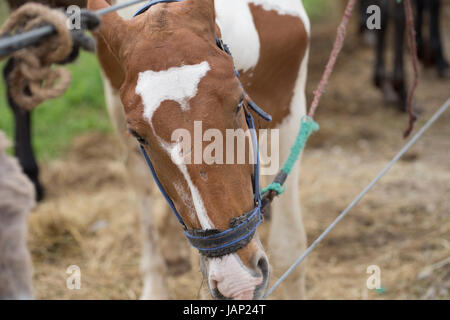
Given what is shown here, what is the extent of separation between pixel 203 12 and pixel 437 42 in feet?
18.5

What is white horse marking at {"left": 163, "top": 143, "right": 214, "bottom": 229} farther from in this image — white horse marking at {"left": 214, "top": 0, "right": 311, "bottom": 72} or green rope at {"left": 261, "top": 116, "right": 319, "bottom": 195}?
white horse marking at {"left": 214, "top": 0, "right": 311, "bottom": 72}

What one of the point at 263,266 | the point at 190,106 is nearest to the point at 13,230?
the point at 190,106

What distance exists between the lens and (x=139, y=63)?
1.45 metres

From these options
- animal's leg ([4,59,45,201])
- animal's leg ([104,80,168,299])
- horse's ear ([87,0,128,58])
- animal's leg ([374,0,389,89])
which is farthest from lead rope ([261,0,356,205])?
animal's leg ([374,0,389,89])

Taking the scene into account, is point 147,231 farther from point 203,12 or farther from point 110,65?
point 203,12

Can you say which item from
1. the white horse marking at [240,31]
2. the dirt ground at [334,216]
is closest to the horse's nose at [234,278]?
the white horse marking at [240,31]

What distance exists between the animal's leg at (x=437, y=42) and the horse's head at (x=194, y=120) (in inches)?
217

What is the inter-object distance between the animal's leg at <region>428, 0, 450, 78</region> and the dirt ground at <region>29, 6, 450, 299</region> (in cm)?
86

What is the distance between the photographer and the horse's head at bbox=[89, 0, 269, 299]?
140cm

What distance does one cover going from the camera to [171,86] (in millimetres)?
1401

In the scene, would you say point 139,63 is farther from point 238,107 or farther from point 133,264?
point 133,264

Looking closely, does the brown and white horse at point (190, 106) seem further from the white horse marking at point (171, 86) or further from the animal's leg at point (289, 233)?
the animal's leg at point (289, 233)
